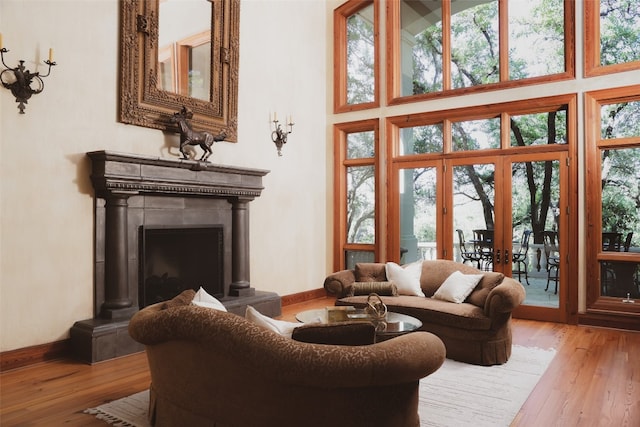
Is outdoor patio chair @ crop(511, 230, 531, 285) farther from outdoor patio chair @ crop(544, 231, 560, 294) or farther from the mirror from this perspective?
the mirror

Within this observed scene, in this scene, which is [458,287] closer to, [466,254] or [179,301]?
[466,254]

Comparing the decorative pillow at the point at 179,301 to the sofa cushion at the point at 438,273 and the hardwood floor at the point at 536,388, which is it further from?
the sofa cushion at the point at 438,273

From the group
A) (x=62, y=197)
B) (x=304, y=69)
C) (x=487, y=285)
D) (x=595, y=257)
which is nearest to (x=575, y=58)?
(x=595, y=257)

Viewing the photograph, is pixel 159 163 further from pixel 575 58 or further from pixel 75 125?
pixel 575 58

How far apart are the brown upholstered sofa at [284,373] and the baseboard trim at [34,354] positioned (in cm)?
233

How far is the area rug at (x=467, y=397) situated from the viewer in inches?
115

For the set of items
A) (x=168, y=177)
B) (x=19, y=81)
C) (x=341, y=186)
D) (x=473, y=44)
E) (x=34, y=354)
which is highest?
(x=473, y=44)

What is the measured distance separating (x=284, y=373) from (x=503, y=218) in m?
4.80

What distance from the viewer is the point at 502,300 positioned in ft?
12.8

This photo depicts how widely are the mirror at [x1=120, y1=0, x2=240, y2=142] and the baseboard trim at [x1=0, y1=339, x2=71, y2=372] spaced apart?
2188 mm

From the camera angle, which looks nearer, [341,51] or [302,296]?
[302,296]

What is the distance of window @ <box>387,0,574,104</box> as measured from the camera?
584 centimetres

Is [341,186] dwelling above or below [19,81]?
below

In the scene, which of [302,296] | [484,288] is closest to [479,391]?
[484,288]
